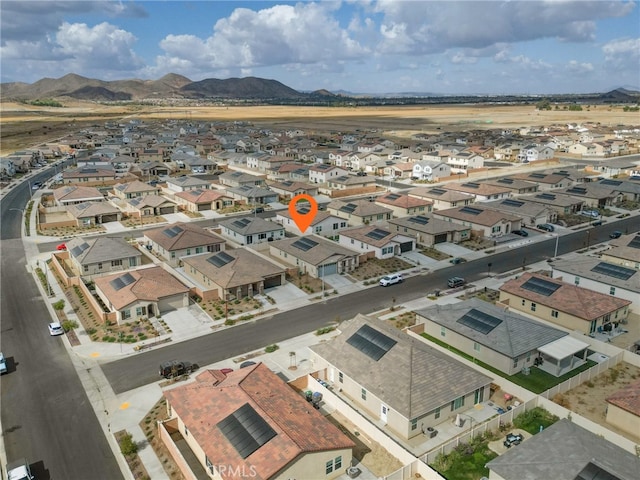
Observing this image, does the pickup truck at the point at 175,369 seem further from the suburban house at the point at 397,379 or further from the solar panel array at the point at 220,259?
the solar panel array at the point at 220,259

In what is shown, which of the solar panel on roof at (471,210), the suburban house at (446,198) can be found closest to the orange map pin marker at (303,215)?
the suburban house at (446,198)

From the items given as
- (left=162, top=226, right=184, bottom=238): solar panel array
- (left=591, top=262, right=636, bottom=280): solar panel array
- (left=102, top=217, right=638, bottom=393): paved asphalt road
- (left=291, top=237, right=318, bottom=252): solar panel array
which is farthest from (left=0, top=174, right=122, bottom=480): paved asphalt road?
(left=591, top=262, right=636, bottom=280): solar panel array

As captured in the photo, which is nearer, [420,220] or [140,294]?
[140,294]

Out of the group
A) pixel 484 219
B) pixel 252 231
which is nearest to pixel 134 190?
pixel 252 231

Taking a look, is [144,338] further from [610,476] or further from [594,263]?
[594,263]

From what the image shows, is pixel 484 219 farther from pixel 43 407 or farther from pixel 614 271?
pixel 43 407

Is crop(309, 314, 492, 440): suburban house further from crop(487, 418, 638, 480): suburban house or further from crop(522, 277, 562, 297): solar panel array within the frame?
crop(522, 277, 562, 297): solar panel array
